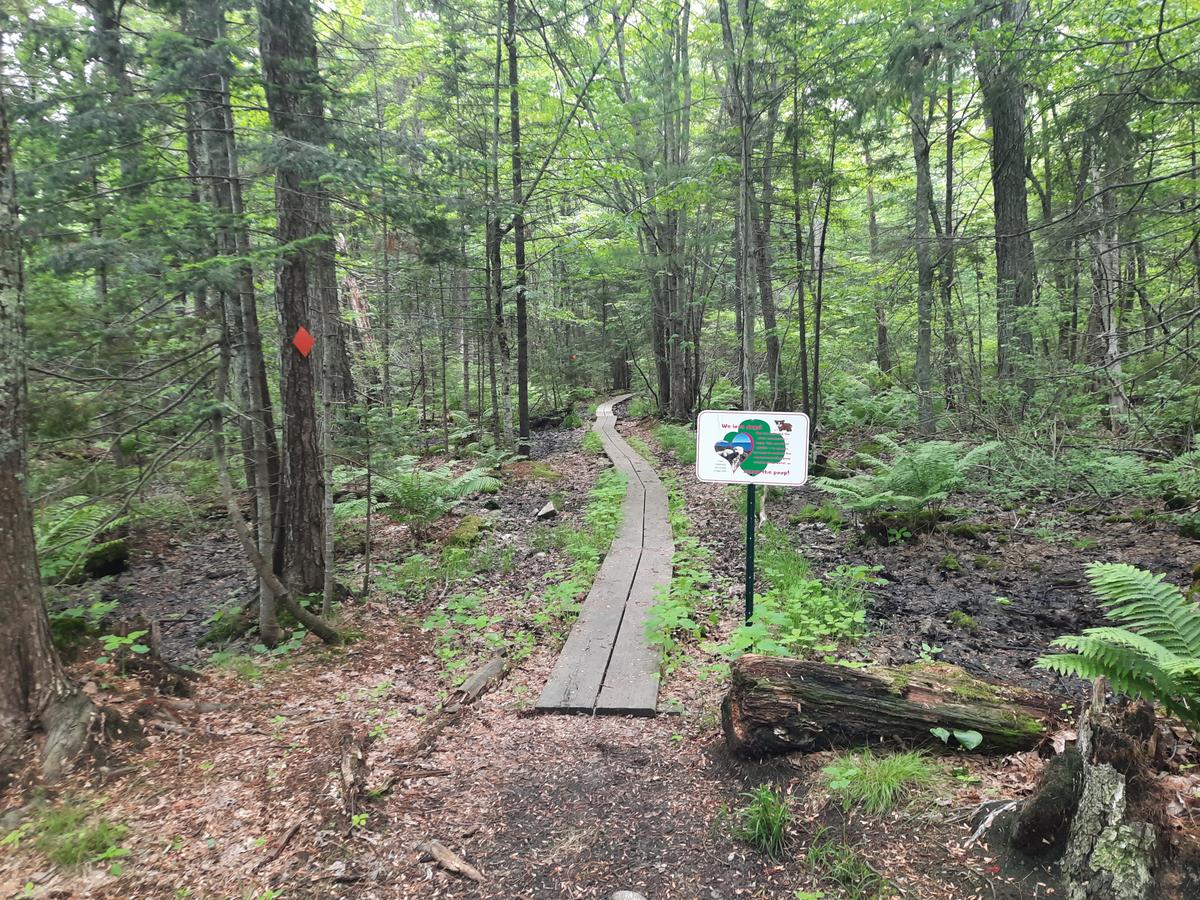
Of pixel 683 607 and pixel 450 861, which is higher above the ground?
pixel 683 607

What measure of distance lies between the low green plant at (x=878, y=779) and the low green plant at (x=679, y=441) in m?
12.3

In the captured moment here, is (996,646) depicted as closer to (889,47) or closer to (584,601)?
(584,601)

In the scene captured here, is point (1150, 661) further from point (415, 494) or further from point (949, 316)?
point (949, 316)

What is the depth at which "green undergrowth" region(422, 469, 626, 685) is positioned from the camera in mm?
6027

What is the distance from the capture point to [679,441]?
1667cm

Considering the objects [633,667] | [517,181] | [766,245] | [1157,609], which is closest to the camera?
[1157,609]

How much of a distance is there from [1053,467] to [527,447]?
1194 cm

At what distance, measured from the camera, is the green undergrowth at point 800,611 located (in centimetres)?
461

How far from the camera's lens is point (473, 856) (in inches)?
A: 124

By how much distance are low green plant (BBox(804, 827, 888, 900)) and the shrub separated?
577 cm

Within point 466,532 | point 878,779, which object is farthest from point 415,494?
point 878,779

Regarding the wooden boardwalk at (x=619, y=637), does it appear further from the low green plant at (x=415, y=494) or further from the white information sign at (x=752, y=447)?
the low green plant at (x=415, y=494)

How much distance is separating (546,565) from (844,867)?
614 centimetres

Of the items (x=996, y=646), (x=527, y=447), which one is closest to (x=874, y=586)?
(x=996, y=646)
